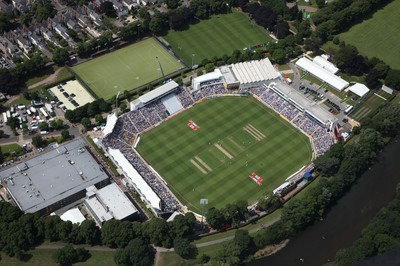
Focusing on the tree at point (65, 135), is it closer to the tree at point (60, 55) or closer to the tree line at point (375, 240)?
the tree at point (60, 55)

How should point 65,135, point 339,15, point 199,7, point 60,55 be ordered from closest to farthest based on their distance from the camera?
point 65,135, point 60,55, point 339,15, point 199,7

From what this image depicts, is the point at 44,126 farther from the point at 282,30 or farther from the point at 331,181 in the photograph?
the point at 282,30

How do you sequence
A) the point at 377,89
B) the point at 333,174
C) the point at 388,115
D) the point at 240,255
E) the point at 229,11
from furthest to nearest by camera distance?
the point at 229,11
the point at 377,89
the point at 388,115
the point at 333,174
the point at 240,255

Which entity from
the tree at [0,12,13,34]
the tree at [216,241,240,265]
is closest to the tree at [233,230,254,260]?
the tree at [216,241,240,265]

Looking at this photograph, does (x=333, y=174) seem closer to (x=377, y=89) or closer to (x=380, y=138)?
(x=380, y=138)

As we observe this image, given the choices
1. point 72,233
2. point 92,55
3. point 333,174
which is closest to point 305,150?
point 333,174

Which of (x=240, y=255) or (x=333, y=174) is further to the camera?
(x=333, y=174)

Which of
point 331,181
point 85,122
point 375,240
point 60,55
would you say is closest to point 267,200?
point 331,181
